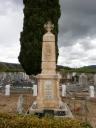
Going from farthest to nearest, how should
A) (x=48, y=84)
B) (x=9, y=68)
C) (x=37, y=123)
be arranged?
(x=9, y=68), (x=48, y=84), (x=37, y=123)

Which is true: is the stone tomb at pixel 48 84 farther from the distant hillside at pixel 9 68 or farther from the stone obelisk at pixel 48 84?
the distant hillside at pixel 9 68

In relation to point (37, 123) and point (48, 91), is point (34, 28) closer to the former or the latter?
point (48, 91)

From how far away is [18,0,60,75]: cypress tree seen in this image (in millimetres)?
26625

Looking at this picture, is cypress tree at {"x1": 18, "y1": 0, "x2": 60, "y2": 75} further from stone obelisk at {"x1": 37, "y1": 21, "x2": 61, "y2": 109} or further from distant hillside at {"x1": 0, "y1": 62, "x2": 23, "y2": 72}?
distant hillside at {"x1": 0, "y1": 62, "x2": 23, "y2": 72}

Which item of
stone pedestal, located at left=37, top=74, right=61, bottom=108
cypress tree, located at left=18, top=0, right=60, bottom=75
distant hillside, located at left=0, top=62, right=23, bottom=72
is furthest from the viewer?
distant hillside, located at left=0, top=62, right=23, bottom=72

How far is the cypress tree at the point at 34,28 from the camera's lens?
26625 mm

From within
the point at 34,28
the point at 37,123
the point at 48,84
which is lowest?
the point at 37,123

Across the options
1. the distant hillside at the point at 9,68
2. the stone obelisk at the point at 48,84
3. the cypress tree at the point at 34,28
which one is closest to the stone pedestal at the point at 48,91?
the stone obelisk at the point at 48,84

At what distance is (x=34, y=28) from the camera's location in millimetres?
27266

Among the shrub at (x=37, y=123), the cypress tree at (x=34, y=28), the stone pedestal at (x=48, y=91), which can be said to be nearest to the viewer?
the shrub at (x=37, y=123)

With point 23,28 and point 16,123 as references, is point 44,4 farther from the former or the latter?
point 16,123

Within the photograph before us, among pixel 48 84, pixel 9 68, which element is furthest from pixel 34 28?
pixel 9 68

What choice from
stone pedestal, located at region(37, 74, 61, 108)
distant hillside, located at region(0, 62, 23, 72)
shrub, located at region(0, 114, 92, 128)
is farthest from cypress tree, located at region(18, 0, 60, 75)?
distant hillside, located at region(0, 62, 23, 72)

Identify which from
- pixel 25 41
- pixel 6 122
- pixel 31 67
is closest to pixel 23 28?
pixel 25 41
